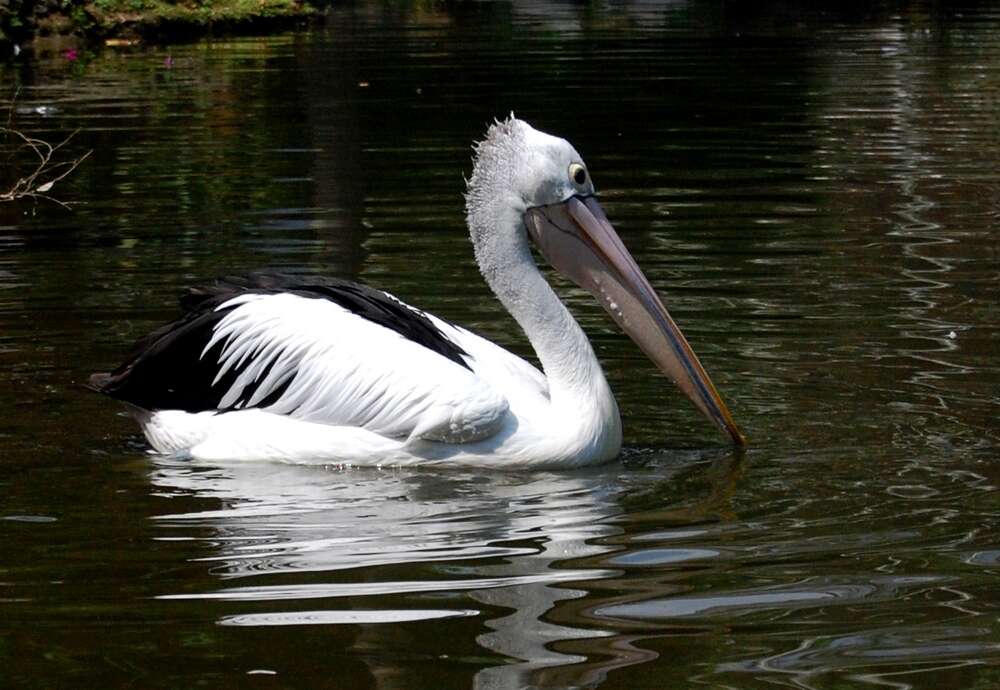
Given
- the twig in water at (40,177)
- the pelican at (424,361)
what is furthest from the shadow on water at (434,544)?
the twig in water at (40,177)

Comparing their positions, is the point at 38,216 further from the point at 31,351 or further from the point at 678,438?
the point at 678,438

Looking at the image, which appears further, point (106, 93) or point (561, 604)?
point (106, 93)

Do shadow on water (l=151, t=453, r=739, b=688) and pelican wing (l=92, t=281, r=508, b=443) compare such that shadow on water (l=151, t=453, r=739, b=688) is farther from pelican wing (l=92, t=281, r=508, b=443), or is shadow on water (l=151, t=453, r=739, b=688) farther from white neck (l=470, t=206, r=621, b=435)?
white neck (l=470, t=206, r=621, b=435)

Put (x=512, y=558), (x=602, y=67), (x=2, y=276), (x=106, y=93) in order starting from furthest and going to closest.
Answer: (x=602, y=67) → (x=106, y=93) → (x=2, y=276) → (x=512, y=558)

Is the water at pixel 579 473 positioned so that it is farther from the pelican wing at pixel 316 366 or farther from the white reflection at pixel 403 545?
the pelican wing at pixel 316 366

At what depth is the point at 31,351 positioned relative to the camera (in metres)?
6.98

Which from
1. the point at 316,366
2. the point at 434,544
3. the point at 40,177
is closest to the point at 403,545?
the point at 434,544

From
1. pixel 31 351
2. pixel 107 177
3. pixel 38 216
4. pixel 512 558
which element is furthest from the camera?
pixel 107 177

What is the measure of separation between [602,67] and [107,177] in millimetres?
9233

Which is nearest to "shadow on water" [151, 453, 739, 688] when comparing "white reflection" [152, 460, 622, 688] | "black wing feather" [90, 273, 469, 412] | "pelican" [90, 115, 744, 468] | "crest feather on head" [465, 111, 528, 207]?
"white reflection" [152, 460, 622, 688]

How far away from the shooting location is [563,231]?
226 inches

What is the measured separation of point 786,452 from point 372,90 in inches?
530

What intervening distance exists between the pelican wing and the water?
0.21 m

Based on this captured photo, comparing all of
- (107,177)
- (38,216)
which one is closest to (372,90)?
(107,177)
